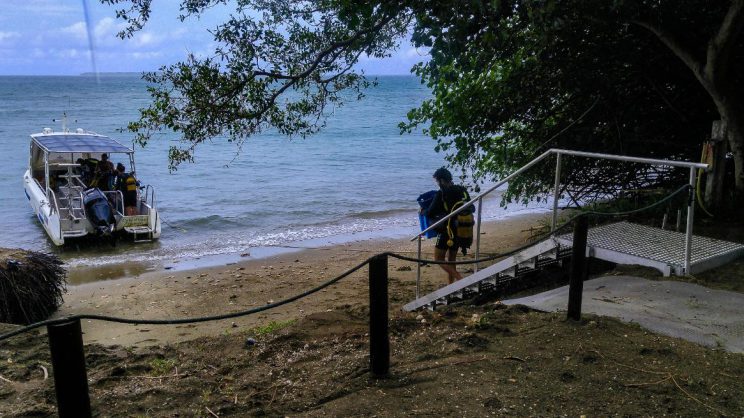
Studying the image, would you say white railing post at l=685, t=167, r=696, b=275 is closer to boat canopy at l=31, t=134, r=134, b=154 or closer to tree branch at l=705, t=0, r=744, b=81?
tree branch at l=705, t=0, r=744, b=81

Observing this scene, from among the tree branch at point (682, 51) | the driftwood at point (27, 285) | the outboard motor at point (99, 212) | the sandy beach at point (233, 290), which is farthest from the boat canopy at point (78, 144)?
the tree branch at point (682, 51)

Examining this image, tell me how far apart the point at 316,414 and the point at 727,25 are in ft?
23.9

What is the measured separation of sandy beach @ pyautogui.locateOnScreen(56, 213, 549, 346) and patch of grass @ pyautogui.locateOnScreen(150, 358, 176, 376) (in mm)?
3035

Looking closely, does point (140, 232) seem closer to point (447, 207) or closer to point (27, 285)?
point (27, 285)

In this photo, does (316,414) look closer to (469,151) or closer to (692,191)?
(692,191)

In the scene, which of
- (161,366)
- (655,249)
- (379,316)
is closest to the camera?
(379,316)

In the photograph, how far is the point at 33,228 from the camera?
62.3 feet

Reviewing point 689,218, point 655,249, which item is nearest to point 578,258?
point 689,218

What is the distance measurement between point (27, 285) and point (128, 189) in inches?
314

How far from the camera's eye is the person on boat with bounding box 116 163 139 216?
56.3 feet

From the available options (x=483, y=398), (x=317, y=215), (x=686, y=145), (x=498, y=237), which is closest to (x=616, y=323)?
(x=483, y=398)

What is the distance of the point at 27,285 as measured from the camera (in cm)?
956

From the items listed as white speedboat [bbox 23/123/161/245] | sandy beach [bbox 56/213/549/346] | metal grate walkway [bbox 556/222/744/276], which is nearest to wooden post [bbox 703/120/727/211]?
metal grate walkway [bbox 556/222/744/276]

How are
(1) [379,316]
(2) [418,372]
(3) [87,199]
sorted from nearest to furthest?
(1) [379,316]
(2) [418,372]
(3) [87,199]
